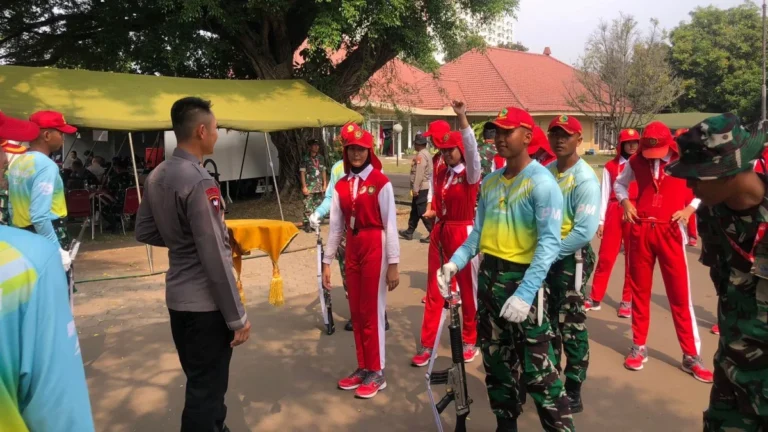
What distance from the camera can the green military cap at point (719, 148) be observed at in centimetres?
209

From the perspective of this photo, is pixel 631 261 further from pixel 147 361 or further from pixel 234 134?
pixel 234 134

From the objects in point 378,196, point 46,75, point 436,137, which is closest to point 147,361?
point 378,196

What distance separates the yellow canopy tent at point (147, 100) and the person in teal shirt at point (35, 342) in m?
7.71

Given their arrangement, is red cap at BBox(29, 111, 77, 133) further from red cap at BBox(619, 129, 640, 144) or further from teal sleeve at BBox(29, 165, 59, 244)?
red cap at BBox(619, 129, 640, 144)

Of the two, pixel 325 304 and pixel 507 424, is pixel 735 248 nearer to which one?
pixel 507 424

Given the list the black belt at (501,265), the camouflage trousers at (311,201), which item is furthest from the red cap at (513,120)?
the camouflage trousers at (311,201)

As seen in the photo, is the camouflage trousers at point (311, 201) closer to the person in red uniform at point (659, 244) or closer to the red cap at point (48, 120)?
the red cap at point (48, 120)

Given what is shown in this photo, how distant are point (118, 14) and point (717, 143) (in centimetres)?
1483

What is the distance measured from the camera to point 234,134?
53.6ft

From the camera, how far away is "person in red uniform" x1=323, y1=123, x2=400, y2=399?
14.0 ft

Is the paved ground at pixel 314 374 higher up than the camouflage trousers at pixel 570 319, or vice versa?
the camouflage trousers at pixel 570 319

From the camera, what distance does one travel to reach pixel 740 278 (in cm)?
223

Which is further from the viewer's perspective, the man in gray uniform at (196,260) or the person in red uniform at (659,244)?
the person in red uniform at (659,244)

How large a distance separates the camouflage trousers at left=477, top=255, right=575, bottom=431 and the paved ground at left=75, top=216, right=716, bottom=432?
616mm
